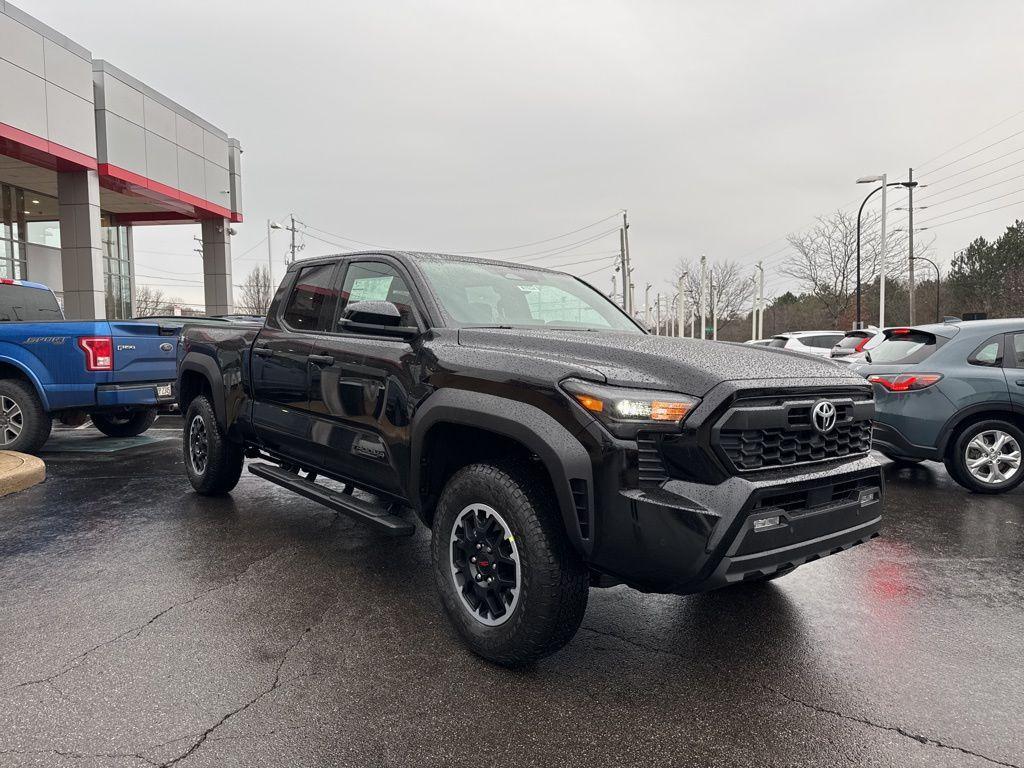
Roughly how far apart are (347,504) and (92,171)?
18526mm

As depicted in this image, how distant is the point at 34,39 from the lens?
635 inches

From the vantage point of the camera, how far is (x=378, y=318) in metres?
3.59

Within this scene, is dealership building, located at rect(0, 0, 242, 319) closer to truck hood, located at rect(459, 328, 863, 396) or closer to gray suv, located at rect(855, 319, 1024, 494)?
truck hood, located at rect(459, 328, 863, 396)

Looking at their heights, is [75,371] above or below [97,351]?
below

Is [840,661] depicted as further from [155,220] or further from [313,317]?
[155,220]

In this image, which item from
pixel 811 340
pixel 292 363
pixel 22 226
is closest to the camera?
pixel 292 363

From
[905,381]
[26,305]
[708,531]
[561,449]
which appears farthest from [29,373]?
[905,381]

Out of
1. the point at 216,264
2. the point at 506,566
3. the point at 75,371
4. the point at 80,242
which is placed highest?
the point at 216,264

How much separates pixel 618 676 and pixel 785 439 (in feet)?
4.10

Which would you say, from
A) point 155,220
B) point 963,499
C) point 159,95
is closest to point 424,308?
point 963,499

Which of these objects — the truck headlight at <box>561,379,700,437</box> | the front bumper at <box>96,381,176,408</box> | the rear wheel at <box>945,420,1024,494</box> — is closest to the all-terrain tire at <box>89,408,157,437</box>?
the front bumper at <box>96,381,176,408</box>

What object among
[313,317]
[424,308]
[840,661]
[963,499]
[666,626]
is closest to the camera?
[840,661]

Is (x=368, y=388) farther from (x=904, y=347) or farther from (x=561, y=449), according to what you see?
(x=904, y=347)

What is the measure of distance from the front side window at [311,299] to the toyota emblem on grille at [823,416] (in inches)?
119
